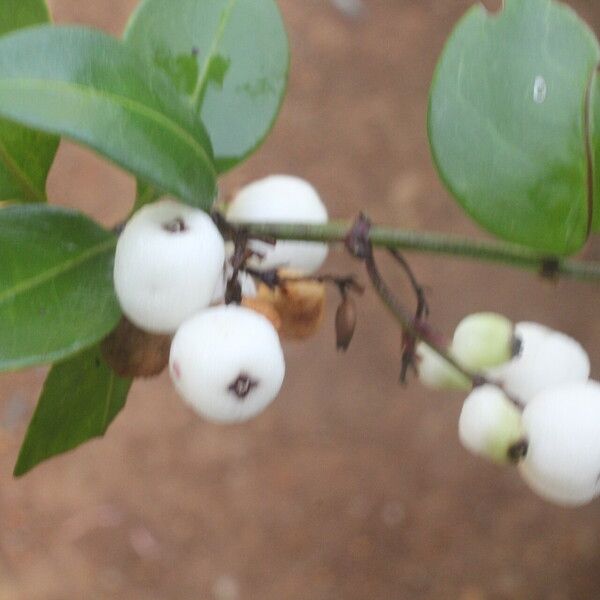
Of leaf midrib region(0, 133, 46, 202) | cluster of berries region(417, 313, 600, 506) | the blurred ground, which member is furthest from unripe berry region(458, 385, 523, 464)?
the blurred ground

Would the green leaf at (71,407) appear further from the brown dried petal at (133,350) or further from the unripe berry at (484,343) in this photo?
the unripe berry at (484,343)

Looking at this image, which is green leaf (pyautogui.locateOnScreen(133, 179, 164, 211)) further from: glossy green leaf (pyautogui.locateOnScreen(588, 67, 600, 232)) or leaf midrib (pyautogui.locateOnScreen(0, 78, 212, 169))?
glossy green leaf (pyautogui.locateOnScreen(588, 67, 600, 232))

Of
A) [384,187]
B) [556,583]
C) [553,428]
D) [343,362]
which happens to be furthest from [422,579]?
[553,428]

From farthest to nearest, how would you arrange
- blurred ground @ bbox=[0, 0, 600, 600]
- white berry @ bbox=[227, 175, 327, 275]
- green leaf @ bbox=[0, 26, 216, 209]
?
blurred ground @ bbox=[0, 0, 600, 600]
white berry @ bbox=[227, 175, 327, 275]
green leaf @ bbox=[0, 26, 216, 209]

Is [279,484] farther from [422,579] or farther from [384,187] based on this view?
[384,187]

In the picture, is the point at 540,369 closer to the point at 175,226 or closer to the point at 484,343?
the point at 484,343

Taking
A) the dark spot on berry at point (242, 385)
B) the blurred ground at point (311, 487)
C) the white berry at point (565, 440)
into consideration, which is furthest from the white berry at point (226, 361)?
the blurred ground at point (311, 487)
